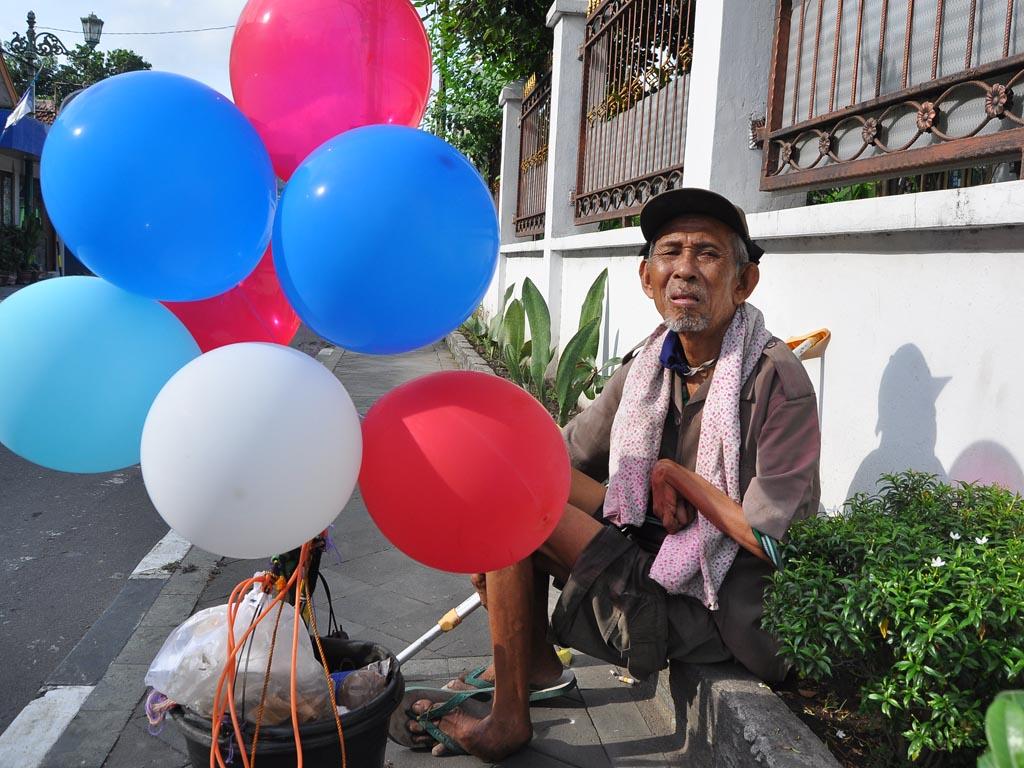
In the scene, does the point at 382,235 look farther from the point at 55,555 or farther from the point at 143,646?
the point at 55,555

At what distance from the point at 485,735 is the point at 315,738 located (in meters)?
0.79

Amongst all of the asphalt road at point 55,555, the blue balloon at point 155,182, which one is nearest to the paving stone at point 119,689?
the asphalt road at point 55,555

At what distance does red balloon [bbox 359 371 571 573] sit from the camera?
157cm

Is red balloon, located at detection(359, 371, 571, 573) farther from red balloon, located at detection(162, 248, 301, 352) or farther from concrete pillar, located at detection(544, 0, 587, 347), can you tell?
concrete pillar, located at detection(544, 0, 587, 347)

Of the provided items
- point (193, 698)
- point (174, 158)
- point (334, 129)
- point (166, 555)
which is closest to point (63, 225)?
point (174, 158)

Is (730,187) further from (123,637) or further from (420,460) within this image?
(123,637)

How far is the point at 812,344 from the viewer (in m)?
2.96

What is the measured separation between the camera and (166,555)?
404cm

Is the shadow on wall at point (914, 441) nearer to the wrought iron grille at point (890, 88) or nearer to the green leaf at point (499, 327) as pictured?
the wrought iron grille at point (890, 88)

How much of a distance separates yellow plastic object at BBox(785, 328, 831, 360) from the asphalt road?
9.38 ft

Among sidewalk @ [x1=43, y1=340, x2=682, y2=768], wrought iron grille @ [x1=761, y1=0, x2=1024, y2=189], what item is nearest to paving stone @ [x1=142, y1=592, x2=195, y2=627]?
sidewalk @ [x1=43, y1=340, x2=682, y2=768]

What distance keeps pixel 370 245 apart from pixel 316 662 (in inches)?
36.1

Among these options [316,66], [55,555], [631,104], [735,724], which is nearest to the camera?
[316,66]

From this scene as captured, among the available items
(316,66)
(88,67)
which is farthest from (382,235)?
(88,67)
